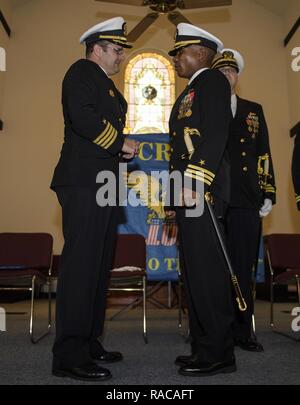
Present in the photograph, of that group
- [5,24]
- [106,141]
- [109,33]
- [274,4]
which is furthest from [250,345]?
[274,4]

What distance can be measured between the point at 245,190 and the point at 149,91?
6.73 meters

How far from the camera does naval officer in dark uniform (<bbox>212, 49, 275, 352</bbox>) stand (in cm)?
290

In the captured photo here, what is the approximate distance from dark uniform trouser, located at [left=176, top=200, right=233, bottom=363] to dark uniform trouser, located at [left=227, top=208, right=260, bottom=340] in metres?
0.74

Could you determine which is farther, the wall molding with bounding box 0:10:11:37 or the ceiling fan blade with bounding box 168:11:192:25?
the wall molding with bounding box 0:10:11:37

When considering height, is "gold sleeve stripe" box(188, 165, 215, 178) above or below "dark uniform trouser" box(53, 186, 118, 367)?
above

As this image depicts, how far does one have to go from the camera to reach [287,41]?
920 cm

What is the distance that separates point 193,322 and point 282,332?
156 centimetres

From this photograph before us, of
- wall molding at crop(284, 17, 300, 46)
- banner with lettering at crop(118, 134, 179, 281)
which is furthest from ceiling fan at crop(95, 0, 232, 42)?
wall molding at crop(284, 17, 300, 46)

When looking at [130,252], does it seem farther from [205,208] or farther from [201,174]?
[201,174]

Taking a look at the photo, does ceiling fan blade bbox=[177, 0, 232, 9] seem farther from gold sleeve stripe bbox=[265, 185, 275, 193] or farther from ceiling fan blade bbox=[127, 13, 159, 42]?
gold sleeve stripe bbox=[265, 185, 275, 193]

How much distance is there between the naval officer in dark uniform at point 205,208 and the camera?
2133 mm

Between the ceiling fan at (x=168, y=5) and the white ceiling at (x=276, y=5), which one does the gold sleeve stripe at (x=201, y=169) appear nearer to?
the ceiling fan at (x=168, y=5)
